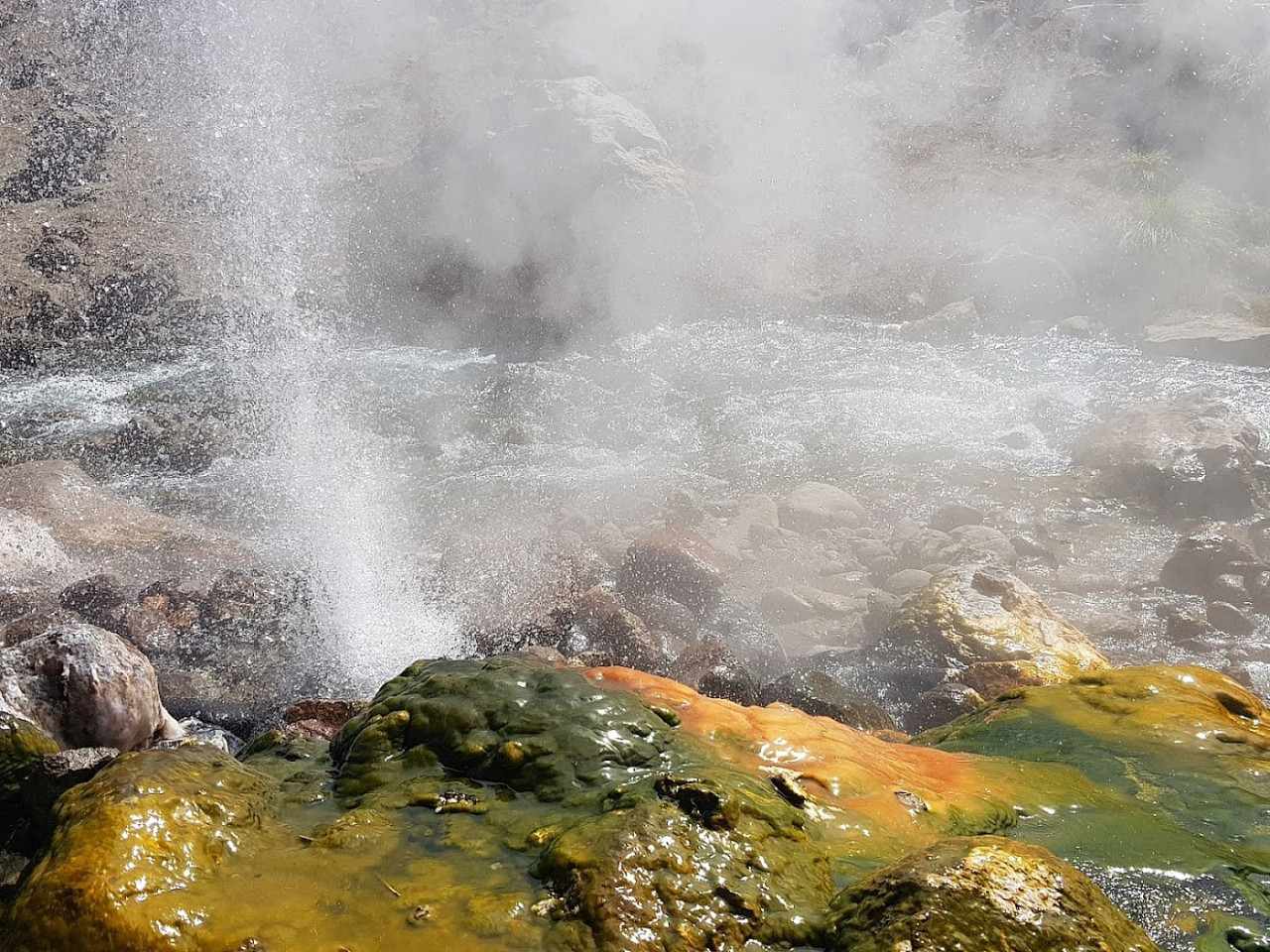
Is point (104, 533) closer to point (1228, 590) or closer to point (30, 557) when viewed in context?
point (30, 557)

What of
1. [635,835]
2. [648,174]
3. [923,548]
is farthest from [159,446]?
[648,174]

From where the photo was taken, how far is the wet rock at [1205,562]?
6887 mm

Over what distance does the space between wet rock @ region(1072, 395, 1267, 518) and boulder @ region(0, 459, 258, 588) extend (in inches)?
337

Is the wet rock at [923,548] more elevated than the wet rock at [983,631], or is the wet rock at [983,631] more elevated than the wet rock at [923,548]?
the wet rock at [983,631]

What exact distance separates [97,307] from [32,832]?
35.0 feet

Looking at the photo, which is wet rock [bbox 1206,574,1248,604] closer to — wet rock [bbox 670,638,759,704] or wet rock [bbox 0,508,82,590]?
wet rock [bbox 670,638,759,704]

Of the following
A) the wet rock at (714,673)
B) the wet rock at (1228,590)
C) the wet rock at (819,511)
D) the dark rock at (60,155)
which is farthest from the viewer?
the dark rock at (60,155)

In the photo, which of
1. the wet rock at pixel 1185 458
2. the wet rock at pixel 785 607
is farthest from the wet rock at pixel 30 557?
the wet rock at pixel 1185 458

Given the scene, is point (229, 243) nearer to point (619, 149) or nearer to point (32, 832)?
point (619, 149)

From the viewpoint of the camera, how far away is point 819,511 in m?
8.54

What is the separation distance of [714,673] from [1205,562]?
15.5 ft

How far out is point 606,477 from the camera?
9281 millimetres

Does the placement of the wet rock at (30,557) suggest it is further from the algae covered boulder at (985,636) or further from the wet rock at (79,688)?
the algae covered boulder at (985,636)

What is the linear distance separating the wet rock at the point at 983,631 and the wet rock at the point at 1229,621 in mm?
1580
